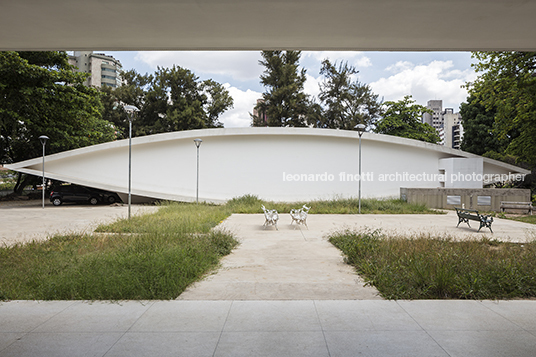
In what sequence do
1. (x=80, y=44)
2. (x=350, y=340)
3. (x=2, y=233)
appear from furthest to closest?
1. (x=2, y=233)
2. (x=80, y=44)
3. (x=350, y=340)

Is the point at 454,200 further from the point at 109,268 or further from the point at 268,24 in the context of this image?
the point at 109,268

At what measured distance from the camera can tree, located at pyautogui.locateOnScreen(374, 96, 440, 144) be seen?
38.4 metres

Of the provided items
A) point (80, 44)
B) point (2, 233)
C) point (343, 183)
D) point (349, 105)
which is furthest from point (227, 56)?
point (80, 44)

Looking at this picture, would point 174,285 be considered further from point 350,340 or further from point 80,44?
point 80,44

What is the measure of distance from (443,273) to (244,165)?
760 inches

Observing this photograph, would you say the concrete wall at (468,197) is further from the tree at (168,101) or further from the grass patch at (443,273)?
the tree at (168,101)

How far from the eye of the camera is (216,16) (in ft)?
12.7

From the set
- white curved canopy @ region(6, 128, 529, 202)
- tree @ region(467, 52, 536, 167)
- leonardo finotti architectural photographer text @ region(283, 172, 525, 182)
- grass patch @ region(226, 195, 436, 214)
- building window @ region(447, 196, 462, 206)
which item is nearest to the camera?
tree @ region(467, 52, 536, 167)

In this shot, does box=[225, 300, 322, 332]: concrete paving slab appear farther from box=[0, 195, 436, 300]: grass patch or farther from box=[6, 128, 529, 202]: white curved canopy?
box=[6, 128, 529, 202]: white curved canopy

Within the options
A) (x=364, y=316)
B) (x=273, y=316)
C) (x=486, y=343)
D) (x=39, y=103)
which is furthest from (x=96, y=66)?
(x=486, y=343)

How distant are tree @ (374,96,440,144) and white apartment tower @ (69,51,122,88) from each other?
84963 mm

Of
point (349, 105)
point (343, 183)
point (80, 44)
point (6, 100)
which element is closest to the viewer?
point (80, 44)

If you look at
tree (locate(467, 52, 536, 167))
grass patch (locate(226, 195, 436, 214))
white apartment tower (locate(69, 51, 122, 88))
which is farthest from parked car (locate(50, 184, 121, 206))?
white apartment tower (locate(69, 51, 122, 88))

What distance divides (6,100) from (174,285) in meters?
23.4
